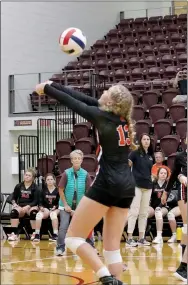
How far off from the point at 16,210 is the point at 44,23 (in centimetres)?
990

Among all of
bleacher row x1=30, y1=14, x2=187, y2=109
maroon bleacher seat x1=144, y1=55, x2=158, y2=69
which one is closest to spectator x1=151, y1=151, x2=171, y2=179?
bleacher row x1=30, y1=14, x2=187, y2=109

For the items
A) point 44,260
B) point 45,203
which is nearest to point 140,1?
point 45,203

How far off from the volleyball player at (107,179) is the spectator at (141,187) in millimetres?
5454

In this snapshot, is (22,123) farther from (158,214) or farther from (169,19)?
(169,19)

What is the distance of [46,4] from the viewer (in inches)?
818

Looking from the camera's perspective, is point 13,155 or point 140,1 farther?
point 140,1

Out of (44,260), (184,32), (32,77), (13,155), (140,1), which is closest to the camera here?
(44,260)

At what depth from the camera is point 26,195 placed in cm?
1249

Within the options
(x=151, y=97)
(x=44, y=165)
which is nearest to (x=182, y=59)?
(x=151, y=97)

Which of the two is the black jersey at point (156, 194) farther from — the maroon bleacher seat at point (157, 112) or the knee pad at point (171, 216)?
the maroon bleacher seat at point (157, 112)

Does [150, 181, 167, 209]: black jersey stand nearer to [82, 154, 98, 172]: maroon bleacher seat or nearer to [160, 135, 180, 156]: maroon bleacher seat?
[160, 135, 180, 156]: maroon bleacher seat

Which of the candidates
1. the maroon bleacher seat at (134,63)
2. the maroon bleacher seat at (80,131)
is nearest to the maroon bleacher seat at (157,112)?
the maroon bleacher seat at (80,131)

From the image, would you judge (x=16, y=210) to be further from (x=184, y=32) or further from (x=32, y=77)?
(x=184, y=32)

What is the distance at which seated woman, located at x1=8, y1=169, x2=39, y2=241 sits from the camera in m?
12.2
